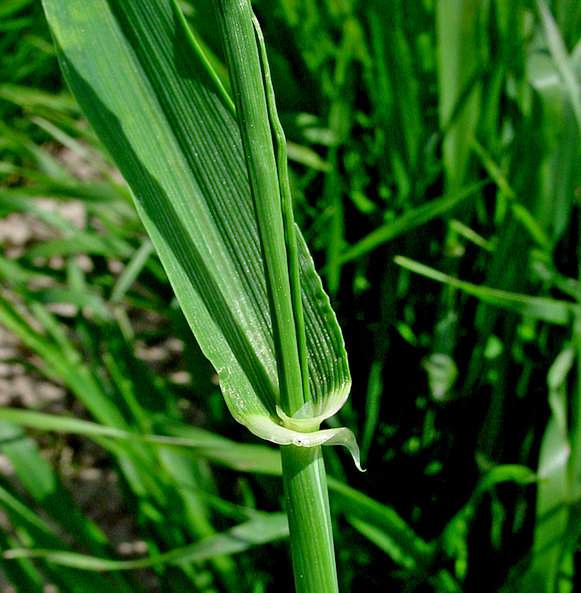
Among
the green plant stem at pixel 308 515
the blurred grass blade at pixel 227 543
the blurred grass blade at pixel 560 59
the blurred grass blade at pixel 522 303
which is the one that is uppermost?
the blurred grass blade at pixel 560 59

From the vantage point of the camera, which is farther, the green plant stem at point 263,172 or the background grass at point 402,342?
the background grass at point 402,342

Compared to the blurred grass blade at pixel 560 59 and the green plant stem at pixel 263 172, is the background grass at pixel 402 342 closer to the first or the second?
the blurred grass blade at pixel 560 59

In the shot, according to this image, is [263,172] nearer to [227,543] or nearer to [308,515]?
[308,515]

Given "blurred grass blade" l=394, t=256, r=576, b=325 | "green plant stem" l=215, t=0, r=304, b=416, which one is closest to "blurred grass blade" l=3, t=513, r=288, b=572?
"blurred grass blade" l=394, t=256, r=576, b=325

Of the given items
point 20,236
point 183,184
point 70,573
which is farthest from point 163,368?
point 183,184

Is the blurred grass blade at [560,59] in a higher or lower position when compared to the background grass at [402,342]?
higher

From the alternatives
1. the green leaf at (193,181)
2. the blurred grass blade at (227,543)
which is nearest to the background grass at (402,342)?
the blurred grass blade at (227,543)

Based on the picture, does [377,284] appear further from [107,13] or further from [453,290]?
[107,13]
